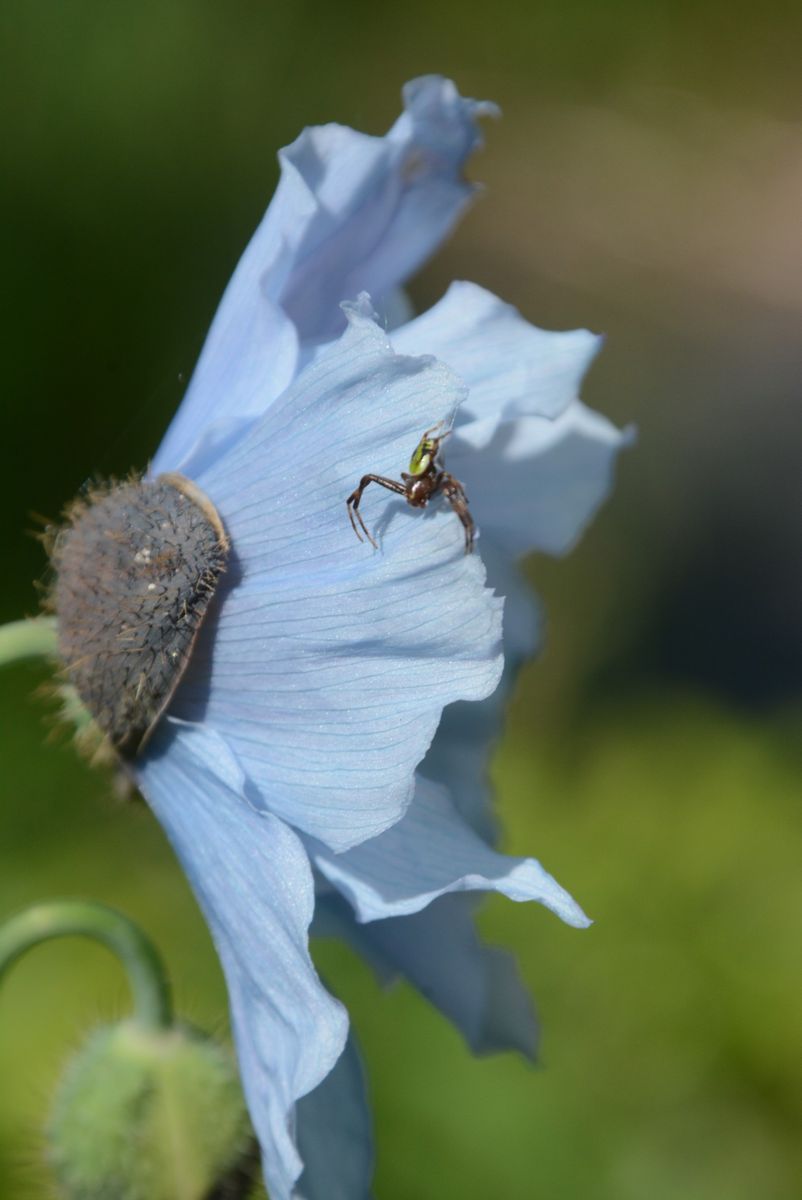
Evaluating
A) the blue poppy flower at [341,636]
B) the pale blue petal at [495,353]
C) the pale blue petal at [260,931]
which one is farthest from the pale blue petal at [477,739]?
the pale blue petal at [260,931]

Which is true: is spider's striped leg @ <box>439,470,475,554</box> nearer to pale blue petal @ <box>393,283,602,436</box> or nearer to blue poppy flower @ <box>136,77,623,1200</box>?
blue poppy flower @ <box>136,77,623,1200</box>

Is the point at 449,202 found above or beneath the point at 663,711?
above

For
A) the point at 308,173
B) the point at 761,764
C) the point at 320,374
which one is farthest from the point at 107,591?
the point at 761,764

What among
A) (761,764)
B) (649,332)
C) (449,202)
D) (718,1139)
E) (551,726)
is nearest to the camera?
(449,202)

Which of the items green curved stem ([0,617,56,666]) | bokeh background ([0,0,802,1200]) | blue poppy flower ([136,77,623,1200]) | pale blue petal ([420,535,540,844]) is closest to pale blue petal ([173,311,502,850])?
blue poppy flower ([136,77,623,1200])

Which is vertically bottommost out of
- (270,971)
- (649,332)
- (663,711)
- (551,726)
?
(551,726)

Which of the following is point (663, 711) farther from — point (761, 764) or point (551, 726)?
point (551, 726)

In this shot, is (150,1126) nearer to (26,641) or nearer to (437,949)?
(437,949)
